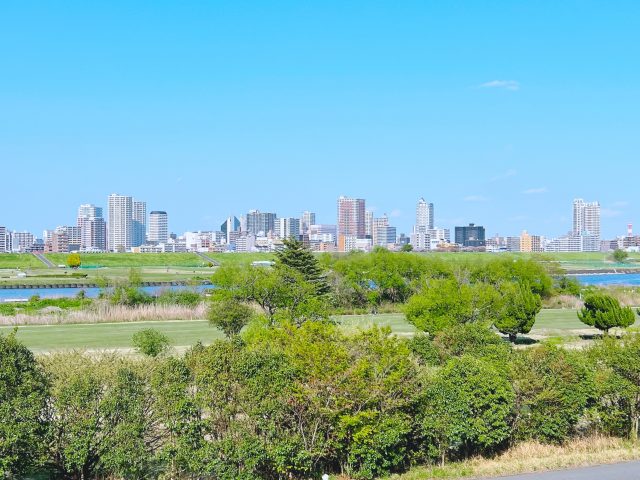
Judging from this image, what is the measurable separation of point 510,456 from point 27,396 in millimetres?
11127

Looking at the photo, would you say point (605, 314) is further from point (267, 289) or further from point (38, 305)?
point (38, 305)

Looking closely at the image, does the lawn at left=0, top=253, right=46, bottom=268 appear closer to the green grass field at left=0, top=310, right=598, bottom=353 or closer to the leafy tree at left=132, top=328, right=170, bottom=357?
the green grass field at left=0, top=310, right=598, bottom=353

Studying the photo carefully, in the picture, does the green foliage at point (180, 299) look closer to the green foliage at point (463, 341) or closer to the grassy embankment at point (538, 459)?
the green foliage at point (463, 341)

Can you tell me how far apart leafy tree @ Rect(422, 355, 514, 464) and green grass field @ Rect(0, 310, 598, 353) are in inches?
761

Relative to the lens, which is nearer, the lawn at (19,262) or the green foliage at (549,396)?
the green foliage at (549,396)

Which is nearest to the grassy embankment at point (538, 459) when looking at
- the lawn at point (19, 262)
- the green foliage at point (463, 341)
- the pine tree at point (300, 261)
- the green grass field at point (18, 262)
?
the green foliage at point (463, 341)

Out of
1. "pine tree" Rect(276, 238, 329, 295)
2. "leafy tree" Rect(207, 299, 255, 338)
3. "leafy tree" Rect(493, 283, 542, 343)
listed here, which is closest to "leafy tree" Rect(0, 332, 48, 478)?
"leafy tree" Rect(207, 299, 255, 338)

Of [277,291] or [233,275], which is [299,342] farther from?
[233,275]

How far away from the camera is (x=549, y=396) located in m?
19.2

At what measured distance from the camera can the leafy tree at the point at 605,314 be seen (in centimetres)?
4381

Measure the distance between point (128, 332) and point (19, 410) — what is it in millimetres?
32880

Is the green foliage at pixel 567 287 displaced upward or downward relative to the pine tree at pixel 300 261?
downward

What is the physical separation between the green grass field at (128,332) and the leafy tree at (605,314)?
1.97 meters

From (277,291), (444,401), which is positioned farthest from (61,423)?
(277,291)
